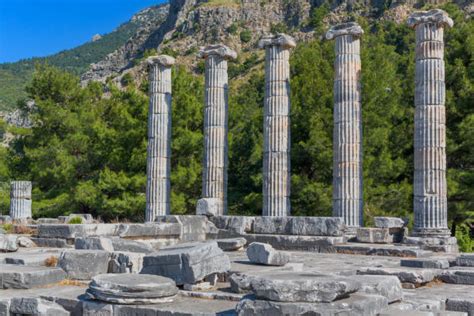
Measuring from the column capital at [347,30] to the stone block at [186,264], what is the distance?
1261 cm

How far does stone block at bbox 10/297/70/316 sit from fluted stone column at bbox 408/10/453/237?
500 inches

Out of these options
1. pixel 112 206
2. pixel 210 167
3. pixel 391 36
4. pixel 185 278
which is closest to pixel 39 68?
pixel 112 206

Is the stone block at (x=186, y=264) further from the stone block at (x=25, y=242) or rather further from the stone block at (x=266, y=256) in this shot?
the stone block at (x=25, y=242)

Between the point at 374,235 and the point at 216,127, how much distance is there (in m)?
7.71

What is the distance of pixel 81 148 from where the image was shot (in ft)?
104

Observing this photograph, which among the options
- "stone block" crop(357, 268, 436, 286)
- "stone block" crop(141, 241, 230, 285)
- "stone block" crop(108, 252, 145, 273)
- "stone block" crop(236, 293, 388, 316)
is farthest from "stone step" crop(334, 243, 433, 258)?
"stone block" crop(236, 293, 388, 316)

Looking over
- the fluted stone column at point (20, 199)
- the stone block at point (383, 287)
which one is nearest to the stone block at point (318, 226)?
the stone block at point (383, 287)

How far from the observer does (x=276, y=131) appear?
20859mm

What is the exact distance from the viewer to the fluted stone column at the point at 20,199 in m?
27.1

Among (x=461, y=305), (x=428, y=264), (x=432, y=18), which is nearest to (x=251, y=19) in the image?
(x=432, y=18)

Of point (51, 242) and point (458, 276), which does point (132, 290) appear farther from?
point (51, 242)

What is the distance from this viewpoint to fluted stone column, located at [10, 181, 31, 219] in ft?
88.9

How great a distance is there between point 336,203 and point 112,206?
11.7m

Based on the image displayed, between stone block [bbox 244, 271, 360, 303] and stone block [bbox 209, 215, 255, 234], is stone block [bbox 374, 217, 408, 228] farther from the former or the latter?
stone block [bbox 244, 271, 360, 303]
